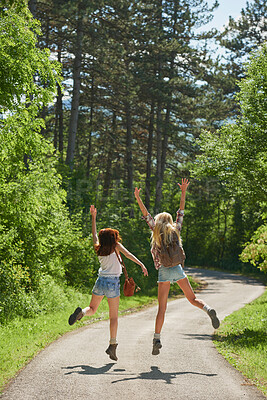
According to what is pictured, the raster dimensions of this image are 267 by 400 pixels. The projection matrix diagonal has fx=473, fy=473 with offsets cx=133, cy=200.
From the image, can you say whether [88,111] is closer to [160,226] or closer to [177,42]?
[177,42]

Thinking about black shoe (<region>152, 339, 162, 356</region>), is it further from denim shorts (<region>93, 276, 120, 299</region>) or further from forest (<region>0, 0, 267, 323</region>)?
forest (<region>0, 0, 267, 323</region>)

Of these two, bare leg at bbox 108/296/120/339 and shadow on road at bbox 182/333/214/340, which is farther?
shadow on road at bbox 182/333/214/340

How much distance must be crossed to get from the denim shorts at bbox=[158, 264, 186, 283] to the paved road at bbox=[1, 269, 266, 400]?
1.45m

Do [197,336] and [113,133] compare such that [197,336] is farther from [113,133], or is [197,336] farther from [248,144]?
[113,133]

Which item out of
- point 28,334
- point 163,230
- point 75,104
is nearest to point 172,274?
point 163,230

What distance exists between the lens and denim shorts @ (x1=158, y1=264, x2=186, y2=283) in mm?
7531

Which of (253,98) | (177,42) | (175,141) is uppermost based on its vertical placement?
(177,42)

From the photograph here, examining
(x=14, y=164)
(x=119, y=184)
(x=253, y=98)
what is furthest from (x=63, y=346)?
(x=119, y=184)

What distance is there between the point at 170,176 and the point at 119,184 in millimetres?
6214

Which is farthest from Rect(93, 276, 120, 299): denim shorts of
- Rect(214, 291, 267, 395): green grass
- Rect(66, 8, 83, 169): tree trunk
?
Rect(66, 8, 83, 169): tree trunk

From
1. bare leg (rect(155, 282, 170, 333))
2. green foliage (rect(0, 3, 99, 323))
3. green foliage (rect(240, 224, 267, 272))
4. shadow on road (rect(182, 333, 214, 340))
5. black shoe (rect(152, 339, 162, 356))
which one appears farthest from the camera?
green foliage (rect(240, 224, 267, 272))

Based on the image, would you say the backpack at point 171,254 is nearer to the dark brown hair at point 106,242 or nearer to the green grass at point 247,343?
the dark brown hair at point 106,242

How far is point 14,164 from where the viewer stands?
1258 centimetres

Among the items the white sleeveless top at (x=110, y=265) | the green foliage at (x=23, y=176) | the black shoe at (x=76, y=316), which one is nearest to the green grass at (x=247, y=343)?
the white sleeveless top at (x=110, y=265)
